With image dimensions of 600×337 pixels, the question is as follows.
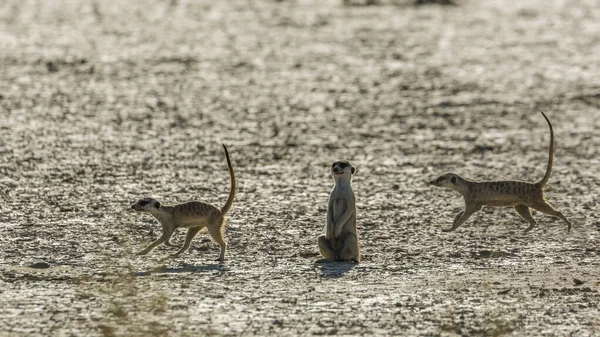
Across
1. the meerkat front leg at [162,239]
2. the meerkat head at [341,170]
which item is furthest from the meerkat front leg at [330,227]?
the meerkat front leg at [162,239]

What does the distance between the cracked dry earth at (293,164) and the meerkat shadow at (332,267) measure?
2cm

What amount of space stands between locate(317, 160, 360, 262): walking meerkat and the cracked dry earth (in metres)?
0.11

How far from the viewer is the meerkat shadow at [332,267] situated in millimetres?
8156

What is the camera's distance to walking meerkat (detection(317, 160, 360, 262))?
27.9 ft

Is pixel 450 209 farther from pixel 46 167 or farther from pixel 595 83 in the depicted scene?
pixel 595 83

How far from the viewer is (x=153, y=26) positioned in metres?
23.4

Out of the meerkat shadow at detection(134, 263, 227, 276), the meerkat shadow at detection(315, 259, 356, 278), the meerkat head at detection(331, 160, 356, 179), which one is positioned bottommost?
the meerkat shadow at detection(315, 259, 356, 278)

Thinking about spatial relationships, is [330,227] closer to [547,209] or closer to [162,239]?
[162,239]

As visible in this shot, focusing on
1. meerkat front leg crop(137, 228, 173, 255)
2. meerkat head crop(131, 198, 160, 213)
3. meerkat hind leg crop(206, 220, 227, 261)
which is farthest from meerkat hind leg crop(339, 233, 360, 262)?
meerkat head crop(131, 198, 160, 213)

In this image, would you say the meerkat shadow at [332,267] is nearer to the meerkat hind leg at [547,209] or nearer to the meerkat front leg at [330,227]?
the meerkat front leg at [330,227]

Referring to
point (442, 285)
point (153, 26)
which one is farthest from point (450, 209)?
point (153, 26)

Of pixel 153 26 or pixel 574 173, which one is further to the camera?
pixel 153 26

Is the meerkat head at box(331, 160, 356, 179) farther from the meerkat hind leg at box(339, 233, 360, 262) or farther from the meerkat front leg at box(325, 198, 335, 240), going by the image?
the meerkat hind leg at box(339, 233, 360, 262)

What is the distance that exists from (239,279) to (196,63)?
1149 cm
